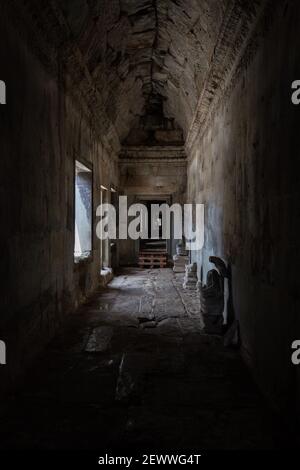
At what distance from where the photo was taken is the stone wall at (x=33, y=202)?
3809mm

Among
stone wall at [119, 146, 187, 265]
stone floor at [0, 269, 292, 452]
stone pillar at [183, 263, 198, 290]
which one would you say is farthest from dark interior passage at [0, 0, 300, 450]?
stone wall at [119, 146, 187, 265]

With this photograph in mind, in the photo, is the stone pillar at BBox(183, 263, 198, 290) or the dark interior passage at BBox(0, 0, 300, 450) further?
the stone pillar at BBox(183, 263, 198, 290)

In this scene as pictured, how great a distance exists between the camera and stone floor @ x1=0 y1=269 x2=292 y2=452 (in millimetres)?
2996

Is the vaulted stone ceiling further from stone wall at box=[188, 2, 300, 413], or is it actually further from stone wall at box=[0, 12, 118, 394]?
stone wall at box=[188, 2, 300, 413]

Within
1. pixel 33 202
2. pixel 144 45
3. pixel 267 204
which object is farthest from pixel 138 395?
pixel 144 45

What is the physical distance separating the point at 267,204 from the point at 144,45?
22.5ft

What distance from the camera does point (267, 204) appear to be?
12.3 ft

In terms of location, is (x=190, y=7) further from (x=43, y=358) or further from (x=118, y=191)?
(x=118, y=191)

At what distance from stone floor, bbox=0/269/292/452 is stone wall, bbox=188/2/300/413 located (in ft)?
1.18

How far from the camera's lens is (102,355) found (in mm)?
4863

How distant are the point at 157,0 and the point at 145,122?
7487mm

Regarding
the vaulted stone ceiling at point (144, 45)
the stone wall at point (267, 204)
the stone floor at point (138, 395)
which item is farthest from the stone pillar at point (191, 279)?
the vaulted stone ceiling at point (144, 45)

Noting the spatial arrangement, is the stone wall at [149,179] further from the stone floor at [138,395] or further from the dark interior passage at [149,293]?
the stone floor at [138,395]

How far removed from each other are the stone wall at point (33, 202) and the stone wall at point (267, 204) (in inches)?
97.9
